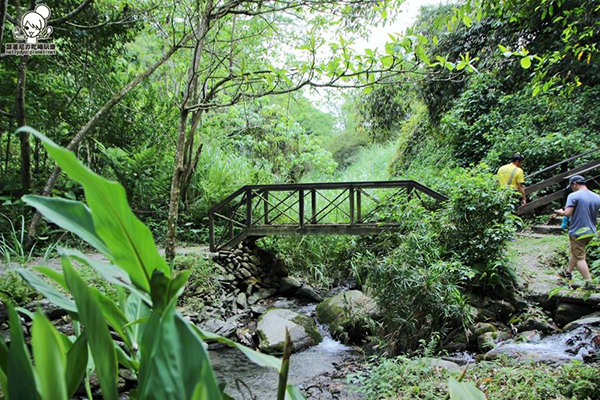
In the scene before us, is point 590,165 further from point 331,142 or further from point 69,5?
point 331,142

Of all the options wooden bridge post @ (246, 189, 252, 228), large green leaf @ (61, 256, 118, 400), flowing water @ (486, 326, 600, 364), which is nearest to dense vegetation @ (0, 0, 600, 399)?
large green leaf @ (61, 256, 118, 400)

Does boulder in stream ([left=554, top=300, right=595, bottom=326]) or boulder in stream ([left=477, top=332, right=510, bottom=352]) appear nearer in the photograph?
boulder in stream ([left=477, top=332, right=510, bottom=352])

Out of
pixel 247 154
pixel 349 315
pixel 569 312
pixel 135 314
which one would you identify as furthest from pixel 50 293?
pixel 247 154

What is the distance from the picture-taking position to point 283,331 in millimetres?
5176

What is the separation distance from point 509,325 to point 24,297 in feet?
17.6

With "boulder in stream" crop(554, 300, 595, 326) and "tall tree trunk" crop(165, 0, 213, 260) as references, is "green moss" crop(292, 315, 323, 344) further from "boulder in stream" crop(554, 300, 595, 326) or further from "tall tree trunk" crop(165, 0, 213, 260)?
"boulder in stream" crop(554, 300, 595, 326)

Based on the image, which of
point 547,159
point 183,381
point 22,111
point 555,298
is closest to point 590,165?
point 547,159

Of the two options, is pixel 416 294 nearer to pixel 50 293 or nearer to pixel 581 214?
pixel 581 214

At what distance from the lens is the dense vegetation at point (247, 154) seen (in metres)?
0.63

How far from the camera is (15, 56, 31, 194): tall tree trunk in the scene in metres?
4.90

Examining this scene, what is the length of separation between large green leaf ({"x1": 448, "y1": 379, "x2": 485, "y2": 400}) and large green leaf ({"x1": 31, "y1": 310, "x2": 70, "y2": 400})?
33.3 inches

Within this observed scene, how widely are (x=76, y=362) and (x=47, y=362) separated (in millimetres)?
70

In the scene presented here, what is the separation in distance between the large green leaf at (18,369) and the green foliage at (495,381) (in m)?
2.48

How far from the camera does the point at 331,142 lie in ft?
69.6
